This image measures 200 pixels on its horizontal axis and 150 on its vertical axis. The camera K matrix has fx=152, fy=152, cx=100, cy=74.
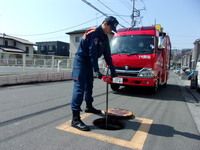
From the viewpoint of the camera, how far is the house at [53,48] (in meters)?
43.3

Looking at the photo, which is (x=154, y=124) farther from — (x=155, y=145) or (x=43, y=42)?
(x=43, y=42)

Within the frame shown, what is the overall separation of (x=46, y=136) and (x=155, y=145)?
5.29 ft

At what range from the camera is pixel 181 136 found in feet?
8.27

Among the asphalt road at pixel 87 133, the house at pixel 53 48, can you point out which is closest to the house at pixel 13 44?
the house at pixel 53 48

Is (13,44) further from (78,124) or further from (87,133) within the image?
(87,133)

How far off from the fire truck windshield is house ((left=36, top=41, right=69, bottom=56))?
39.8m

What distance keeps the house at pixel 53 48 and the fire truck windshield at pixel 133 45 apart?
3982cm

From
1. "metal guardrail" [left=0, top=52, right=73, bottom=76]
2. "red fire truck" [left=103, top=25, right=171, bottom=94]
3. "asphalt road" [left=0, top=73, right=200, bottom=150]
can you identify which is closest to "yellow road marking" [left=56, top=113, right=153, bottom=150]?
"asphalt road" [left=0, top=73, right=200, bottom=150]

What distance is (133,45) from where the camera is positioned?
18.3 ft

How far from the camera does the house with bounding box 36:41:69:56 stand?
43.3 m

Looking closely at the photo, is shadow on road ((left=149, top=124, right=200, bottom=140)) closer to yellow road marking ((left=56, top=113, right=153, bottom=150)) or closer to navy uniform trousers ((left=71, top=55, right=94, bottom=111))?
yellow road marking ((left=56, top=113, right=153, bottom=150))

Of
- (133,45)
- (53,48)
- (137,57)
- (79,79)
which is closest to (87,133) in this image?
(79,79)

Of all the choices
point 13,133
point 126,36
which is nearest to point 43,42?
point 126,36

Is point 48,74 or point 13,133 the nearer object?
point 13,133
